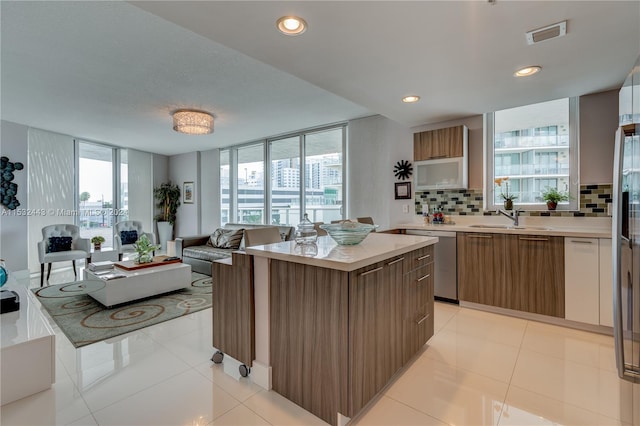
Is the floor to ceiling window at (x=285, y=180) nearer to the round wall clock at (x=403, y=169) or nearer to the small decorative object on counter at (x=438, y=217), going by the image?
the round wall clock at (x=403, y=169)

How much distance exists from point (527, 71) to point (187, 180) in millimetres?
7414

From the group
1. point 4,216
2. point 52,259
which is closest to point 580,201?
point 52,259

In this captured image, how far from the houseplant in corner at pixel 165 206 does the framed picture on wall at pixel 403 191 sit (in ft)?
19.9

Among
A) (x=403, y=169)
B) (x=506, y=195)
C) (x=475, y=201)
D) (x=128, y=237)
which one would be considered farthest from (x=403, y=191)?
(x=128, y=237)

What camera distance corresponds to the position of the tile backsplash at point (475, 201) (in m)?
3.02

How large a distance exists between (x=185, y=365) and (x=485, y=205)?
372 centimetres

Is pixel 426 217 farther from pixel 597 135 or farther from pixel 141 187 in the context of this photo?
pixel 141 187

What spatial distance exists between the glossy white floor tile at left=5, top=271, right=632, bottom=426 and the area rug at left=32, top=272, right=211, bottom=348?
18cm

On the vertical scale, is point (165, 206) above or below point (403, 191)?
below

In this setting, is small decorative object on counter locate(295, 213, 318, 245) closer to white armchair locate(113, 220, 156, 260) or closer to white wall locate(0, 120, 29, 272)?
white armchair locate(113, 220, 156, 260)

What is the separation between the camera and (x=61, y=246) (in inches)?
189

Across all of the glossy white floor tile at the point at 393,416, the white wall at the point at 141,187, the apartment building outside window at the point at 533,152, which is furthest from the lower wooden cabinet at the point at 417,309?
the white wall at the point at 141,187

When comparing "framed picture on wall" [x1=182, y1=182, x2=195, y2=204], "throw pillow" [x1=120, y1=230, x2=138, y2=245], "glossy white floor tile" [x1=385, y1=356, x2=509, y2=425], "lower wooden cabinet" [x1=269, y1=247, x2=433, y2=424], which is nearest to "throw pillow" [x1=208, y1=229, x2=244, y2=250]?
"throw pillow" [x1=120, y1=230, x2=138, y2=245]

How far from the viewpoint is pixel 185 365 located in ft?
7.17
